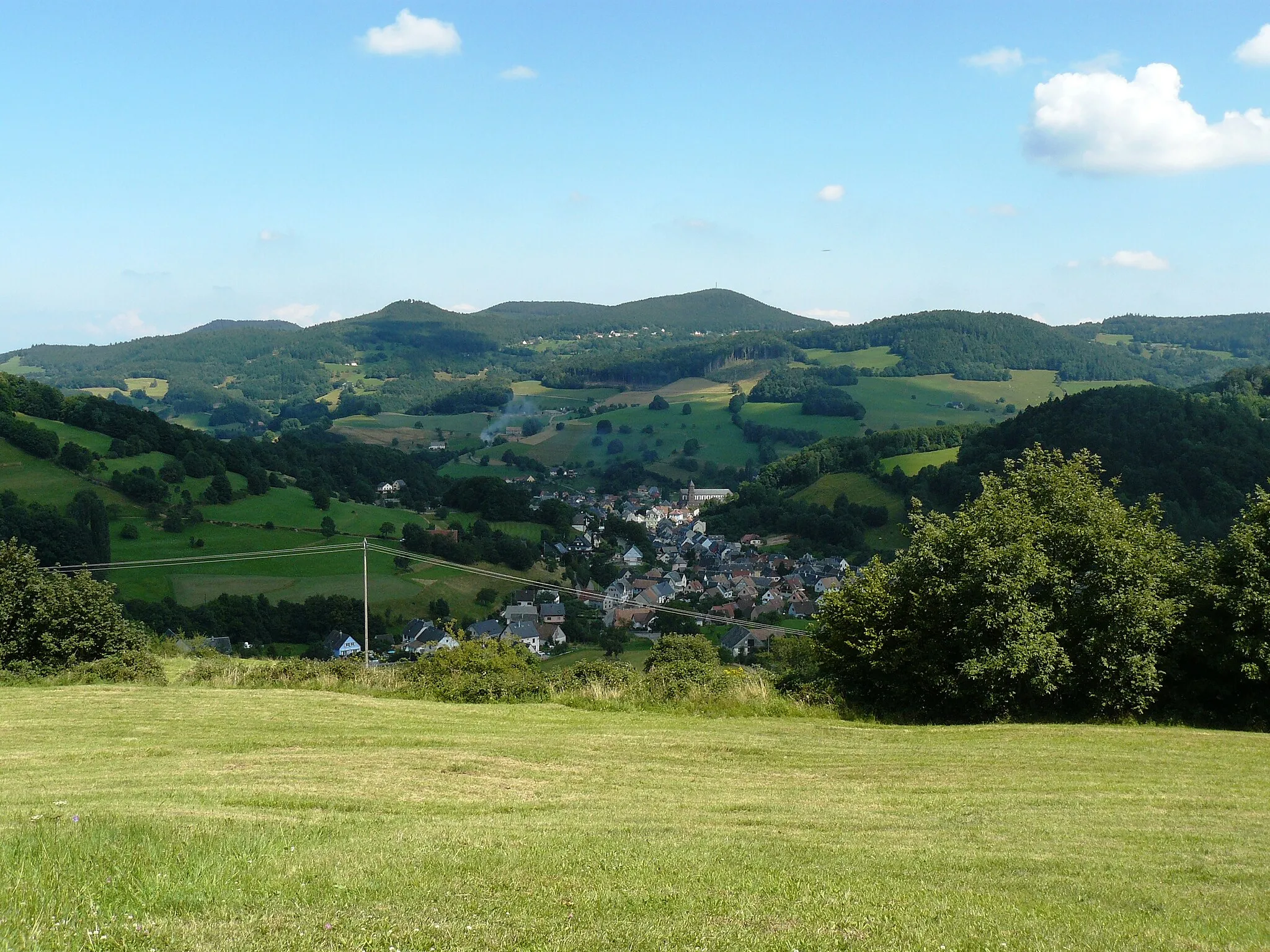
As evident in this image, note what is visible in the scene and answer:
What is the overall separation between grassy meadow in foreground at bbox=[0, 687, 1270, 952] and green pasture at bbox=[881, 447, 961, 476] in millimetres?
93339

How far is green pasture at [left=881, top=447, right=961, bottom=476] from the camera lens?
10769cm

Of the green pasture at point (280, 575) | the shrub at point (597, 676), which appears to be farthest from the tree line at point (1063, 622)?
the green pasture at point (280, 575)

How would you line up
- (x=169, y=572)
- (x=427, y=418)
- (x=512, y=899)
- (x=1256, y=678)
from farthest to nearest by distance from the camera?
(x=427, y=418) → (x=169, y=572) → (x=1256, y=678) → (x=512, y=899)

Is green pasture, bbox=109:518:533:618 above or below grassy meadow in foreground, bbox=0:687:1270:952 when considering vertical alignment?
below

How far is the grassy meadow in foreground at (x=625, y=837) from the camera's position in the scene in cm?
612

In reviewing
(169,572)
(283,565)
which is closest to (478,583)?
(283,565)

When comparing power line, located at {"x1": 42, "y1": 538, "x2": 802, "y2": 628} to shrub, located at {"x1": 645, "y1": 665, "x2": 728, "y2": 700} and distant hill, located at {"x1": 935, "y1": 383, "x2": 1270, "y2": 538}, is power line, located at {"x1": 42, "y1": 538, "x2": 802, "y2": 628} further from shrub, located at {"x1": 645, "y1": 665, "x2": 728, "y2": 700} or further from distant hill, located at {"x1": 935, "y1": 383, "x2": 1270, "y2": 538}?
distant hill, located at {"x1": 935, "y1": 383, "x2": 1270, "y2": 538}

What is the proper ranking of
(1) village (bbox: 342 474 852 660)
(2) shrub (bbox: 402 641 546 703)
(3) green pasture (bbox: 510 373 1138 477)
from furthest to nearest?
(3) green pasture (bbox: 510 373 1138 477)
(1) village (bbox: 342 474 852 660)
(2) shrub (bbox: 402 641 546 703)

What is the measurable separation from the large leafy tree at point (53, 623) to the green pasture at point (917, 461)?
90346 mm

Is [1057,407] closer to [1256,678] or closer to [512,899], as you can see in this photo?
[1256,678]

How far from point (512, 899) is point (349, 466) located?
369 ft

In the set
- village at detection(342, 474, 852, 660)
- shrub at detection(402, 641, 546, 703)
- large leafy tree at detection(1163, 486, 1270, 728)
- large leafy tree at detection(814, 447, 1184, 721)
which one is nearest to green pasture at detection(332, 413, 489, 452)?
village at detection(342, 474, 852, 660)

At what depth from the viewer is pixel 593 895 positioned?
6.79 meters

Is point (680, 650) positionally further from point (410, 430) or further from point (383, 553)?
point (410, 430)
